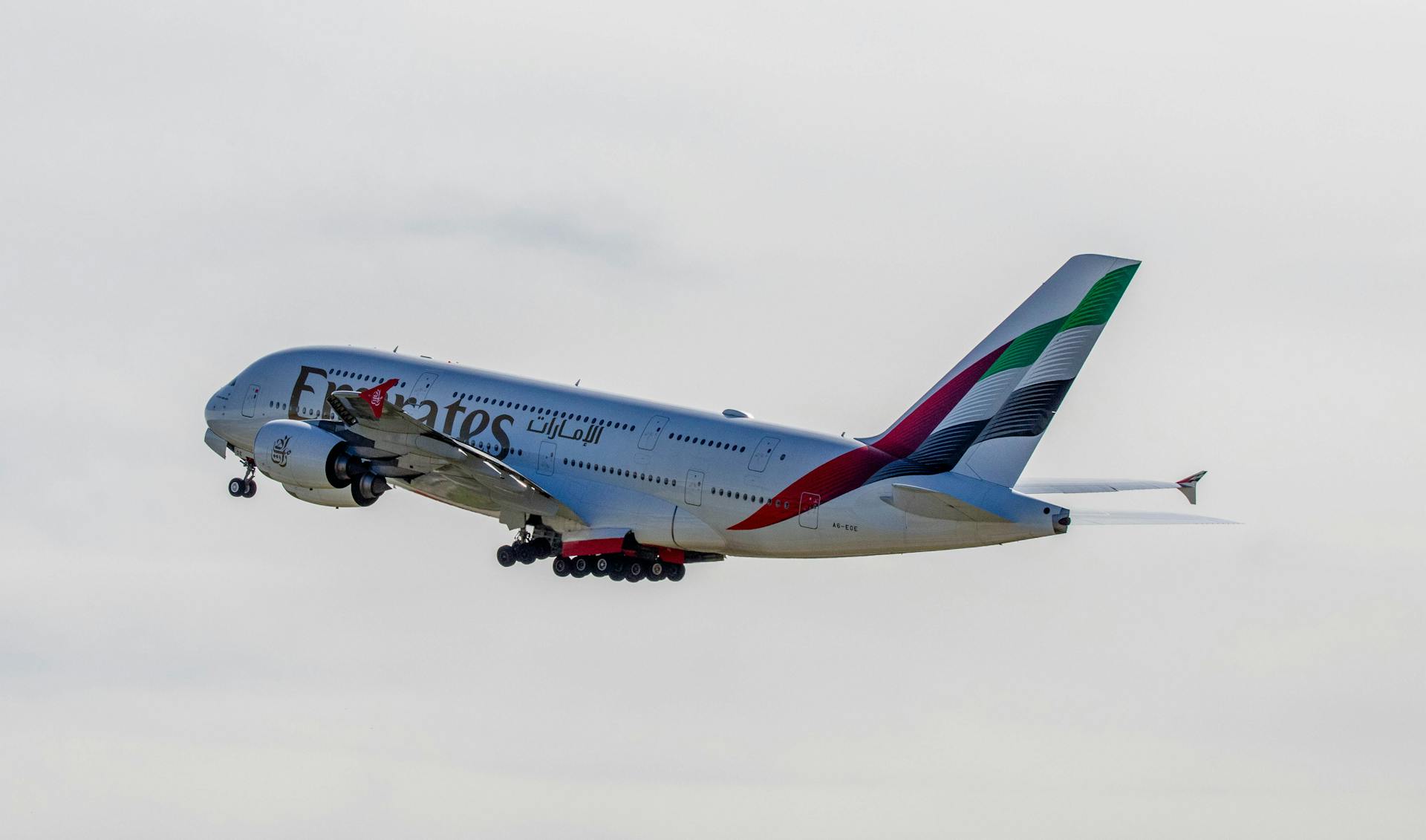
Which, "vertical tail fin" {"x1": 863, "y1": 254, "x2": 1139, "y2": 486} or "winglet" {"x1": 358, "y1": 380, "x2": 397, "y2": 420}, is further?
"winglet" {"x1": 358, "y1": 380, "x2": 397, "y2": 420}

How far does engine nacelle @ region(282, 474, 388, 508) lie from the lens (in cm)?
6612

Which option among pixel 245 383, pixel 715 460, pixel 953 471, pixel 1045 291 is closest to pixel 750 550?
pixel 715 460

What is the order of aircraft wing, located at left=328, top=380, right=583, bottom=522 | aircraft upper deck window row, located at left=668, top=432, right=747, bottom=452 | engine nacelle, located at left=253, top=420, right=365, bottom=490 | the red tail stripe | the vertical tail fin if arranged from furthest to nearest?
1. engine nacelle, located at left=253, top=420, right=365, bottom=490
2. aircraft wing, located at left=328, top=380, right=583, bottom=522
3. aircraft upper deck window row, located at left=668, top=432, right=747, bottom=452
4. the red tail stripe
5. the vertical tail fin

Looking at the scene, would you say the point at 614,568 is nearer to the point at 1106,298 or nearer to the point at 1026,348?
the point at 1026,348

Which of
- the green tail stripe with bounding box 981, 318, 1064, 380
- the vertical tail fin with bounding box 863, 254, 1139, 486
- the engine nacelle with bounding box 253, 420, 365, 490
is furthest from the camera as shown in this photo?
the engine nacelle with bounding box 253, 420, 365, 490

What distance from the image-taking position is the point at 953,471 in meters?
59.1

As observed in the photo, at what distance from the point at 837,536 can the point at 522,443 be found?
11.1 m

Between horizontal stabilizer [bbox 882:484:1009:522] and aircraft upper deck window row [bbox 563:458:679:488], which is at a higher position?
aircraft upper deck window row [bbox 563:458:679:488]

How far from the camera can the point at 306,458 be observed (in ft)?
216

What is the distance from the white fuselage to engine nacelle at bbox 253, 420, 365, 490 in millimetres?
2011

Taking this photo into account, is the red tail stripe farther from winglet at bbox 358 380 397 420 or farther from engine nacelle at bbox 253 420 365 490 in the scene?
winglet at bbox 358 380 397 420

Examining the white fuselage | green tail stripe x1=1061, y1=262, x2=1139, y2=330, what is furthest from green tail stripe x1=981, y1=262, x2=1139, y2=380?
the white fuselage

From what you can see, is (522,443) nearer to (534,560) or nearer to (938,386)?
(534,560)

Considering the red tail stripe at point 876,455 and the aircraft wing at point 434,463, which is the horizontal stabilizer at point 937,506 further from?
the aircraft wing at point 434,463
